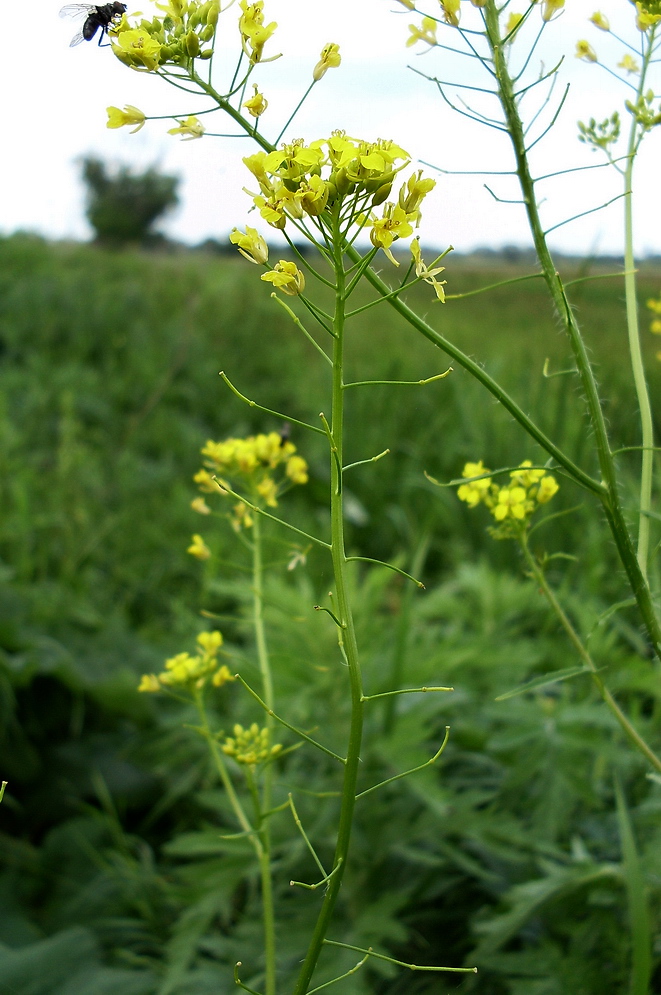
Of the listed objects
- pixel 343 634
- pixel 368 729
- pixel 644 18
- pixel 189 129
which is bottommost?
pixel 368 729

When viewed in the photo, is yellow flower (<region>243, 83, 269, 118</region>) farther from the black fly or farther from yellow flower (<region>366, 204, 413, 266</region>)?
the black fly

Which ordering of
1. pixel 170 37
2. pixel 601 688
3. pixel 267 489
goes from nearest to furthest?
pixel 170 37 < pixel 601 688 < pixel 267 489

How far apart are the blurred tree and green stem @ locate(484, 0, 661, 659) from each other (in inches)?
239

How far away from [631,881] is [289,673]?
0.81 meters

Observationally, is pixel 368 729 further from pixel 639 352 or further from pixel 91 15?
pixel 91 15

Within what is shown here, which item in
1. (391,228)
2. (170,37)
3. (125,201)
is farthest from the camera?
(125,201)

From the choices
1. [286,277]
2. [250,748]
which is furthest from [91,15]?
[250,748]

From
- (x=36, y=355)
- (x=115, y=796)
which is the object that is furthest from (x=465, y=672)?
(x=36, y=355)

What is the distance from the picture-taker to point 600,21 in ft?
3.27

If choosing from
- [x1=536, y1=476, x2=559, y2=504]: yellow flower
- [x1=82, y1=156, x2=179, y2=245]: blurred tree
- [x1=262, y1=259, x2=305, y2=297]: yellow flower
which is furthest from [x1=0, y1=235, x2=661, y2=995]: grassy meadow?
[x1=82, y1=156, x2=179, y2=245]: blurred tree

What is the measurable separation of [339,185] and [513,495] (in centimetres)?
48

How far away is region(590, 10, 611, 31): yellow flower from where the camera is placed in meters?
0.99

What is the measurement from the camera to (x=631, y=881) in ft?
3.69

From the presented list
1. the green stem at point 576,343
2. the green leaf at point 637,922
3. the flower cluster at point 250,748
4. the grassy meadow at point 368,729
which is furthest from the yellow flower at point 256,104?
the green leaf at point 637,922
